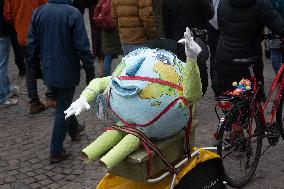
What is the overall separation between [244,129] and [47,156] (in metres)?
2.23

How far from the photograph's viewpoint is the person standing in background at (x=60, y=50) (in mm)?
4871

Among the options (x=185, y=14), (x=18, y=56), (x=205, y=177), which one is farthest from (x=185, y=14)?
(x=18, y=56)

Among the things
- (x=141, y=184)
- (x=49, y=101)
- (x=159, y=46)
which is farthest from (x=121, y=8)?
(x=141, y=184)

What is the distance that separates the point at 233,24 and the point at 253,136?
122 cm

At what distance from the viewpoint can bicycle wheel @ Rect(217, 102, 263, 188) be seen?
169 inches

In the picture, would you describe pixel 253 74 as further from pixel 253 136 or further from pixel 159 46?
pixel 159 46

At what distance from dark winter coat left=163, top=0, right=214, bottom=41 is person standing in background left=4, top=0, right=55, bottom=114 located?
5.57 feet

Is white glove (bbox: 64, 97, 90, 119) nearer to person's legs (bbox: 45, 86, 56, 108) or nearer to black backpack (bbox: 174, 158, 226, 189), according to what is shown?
black backpack (bbox: 174, 158, 226, 189)

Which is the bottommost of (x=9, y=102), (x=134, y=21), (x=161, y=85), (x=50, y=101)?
(x=9, y=102)

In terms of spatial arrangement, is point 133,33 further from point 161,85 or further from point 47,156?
point 161,85

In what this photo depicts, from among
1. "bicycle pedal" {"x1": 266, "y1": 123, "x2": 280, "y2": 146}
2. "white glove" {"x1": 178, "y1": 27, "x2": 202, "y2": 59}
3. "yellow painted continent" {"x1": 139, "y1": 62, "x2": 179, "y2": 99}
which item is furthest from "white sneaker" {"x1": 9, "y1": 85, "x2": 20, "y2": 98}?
"white glove" {"x1": 178, "y1": 27, "x2": 202, "y2": 59}

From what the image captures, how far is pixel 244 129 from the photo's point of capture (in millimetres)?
4430

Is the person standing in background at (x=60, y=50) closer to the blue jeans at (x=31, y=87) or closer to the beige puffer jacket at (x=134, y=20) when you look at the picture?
the beige puffer jacket at (x=134, y=20)

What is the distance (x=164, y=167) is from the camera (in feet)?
10.0
